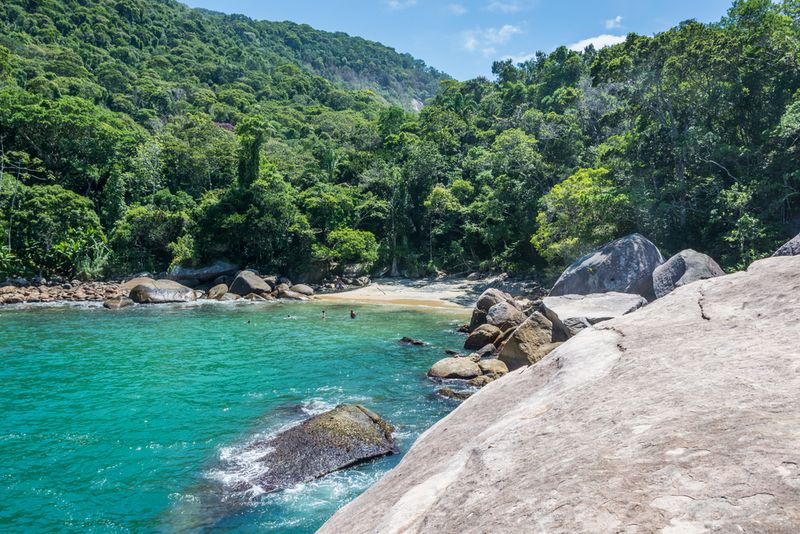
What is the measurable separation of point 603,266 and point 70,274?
4145cm

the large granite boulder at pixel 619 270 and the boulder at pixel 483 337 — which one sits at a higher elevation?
the large granite boulder at pixel 619 270

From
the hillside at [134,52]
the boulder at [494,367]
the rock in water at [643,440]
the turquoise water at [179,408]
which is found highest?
the hillside at [134,52]

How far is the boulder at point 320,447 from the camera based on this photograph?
9594 mm

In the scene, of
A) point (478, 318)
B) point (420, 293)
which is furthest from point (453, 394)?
point (420, 293)

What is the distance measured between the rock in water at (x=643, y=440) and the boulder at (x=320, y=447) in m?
5.54

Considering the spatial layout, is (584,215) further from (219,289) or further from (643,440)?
(219,289)

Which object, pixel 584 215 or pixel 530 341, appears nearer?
pixel 530 341

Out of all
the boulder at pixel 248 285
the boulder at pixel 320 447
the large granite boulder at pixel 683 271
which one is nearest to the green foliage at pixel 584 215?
the large granite boulder at pixel 683 271

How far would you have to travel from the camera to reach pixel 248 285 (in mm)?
36938

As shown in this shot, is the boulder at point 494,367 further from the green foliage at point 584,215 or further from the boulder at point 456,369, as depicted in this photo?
the green foliage at point 584,215

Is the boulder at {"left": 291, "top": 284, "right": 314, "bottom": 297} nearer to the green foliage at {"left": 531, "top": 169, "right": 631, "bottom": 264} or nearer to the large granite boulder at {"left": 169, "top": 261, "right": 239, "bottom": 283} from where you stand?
the large granite boulder at {"left": 169, "top": 261, "right": 239, "bottom": 283}

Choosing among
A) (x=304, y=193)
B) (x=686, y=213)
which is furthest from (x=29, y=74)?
(x=686, y=213)

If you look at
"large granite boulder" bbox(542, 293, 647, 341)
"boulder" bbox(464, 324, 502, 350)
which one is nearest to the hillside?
"boulder" bbox(464, 324, 502, 350)

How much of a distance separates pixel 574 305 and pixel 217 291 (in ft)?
96.8
